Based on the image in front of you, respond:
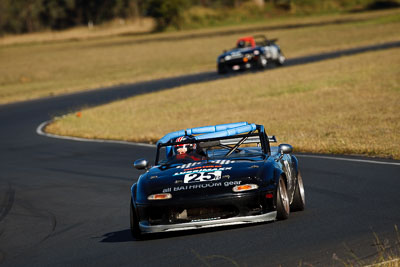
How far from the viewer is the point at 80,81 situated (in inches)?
1960

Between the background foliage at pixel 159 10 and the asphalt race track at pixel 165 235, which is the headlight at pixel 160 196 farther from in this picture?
the background foliage at pixel 159 10

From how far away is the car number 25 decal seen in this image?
7.95m

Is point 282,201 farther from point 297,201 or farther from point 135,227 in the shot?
point 135,227

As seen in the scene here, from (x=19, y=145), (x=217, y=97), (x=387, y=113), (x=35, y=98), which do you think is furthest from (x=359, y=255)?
(x=35, y=98)

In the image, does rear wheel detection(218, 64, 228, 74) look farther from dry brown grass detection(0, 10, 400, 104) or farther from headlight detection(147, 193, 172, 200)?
headlight detection(147, 193, 172, 200)

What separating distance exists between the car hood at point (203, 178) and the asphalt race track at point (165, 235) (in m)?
0.50

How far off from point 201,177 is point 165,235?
80 cm

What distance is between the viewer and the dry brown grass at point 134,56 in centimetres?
4812

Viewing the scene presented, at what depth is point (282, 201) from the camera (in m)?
8.04

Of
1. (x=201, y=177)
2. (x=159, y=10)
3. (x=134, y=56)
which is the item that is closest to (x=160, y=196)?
(x=201, y=177)

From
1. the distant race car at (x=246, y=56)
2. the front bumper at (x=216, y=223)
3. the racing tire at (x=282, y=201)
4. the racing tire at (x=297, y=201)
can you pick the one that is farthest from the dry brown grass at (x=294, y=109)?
the front bumper at (x=216, y=223)

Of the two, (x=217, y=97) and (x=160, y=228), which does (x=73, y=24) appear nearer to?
(x=217, y=97)

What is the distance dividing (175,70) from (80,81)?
20.3 ft

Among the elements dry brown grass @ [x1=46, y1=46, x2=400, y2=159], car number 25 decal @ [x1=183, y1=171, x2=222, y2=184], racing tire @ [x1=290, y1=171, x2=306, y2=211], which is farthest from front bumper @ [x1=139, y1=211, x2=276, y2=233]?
dry brown grass @ [x1=46, y1=46, x2=400, y2=159]
